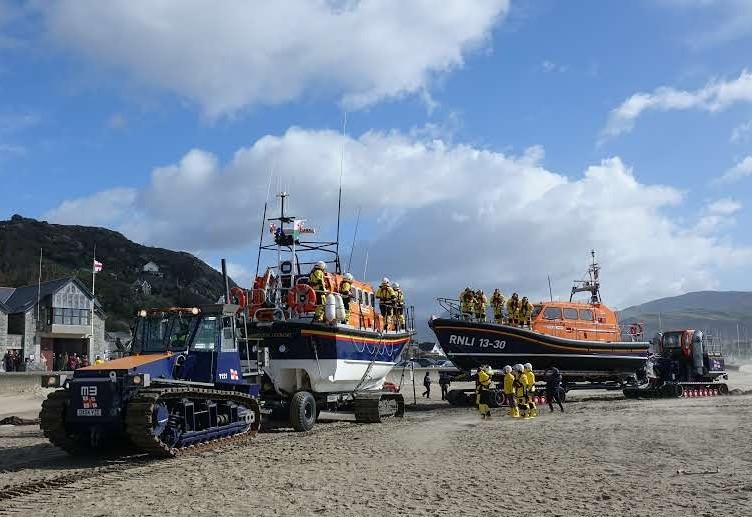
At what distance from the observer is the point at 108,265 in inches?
3964

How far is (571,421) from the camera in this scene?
17391mm

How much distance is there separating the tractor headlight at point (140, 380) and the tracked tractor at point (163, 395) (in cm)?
2

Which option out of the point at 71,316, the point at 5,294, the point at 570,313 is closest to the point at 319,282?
the point at 570,313

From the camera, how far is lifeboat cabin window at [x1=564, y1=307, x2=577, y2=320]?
25.2 m

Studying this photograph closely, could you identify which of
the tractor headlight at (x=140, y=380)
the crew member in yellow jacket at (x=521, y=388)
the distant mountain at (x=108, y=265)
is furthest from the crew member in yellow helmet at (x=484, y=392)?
the distant mountain at (x=108, y=265)

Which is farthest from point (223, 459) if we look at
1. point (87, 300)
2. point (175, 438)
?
point (87, 300)

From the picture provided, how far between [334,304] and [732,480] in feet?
32.1

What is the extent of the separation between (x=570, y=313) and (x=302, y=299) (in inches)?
470

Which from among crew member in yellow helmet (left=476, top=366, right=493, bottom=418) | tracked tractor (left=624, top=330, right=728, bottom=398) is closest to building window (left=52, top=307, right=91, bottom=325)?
crew member in yellow helmet (left=476, top=366, right=493, bottom=418)

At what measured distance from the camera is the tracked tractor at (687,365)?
2719 cm

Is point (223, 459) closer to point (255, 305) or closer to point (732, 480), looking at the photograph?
point (255, 305)

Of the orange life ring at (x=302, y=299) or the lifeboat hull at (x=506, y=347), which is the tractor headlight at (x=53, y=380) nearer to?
the orange life ring at (x=302, y=299)

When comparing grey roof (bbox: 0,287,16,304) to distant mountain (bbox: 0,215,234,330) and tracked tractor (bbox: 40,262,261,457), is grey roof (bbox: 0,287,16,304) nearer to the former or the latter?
distant mountain (bbox: 0,215,234,330)

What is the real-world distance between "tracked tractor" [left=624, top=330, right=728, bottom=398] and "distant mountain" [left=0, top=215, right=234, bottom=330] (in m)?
63.2
